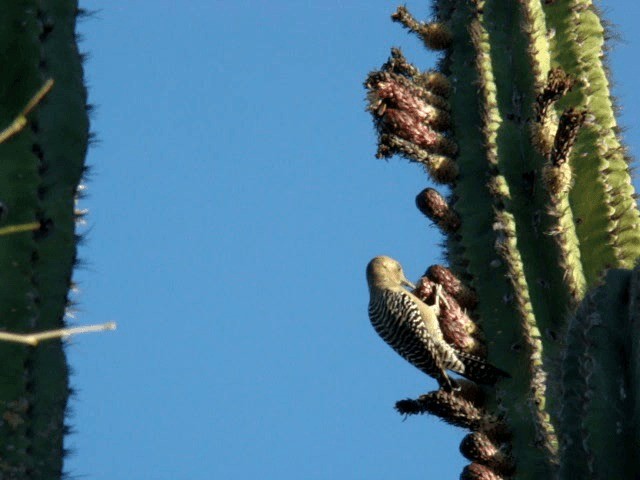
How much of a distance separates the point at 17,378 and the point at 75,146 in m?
0.66

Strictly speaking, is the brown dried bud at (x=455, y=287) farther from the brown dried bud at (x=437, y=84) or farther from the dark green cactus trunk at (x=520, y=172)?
the brown dried bud at (x=437, y=84)

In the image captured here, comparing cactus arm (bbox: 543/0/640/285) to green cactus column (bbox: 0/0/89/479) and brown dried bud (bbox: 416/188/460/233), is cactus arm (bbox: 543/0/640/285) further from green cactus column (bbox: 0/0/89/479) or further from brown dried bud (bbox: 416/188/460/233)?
green cactus column (bbox: 0/0/89/479)

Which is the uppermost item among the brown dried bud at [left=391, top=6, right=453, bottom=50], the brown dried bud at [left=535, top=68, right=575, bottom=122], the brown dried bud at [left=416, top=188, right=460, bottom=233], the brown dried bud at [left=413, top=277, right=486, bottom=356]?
the brown dried bud at [left=391, top=6, right=453, bottom=50]

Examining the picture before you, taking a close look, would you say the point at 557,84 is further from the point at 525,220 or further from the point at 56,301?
the point at 56,301

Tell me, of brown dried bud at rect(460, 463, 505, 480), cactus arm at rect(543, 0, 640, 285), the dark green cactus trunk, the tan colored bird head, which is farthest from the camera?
the tan colored bird head

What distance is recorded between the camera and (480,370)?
17.7 ft

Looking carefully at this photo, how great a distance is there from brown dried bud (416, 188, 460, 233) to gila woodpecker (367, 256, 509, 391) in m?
0.32

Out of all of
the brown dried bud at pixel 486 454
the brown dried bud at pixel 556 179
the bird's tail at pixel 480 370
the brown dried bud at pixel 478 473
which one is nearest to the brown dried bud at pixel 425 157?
the brown dried bud at pixel 556 179

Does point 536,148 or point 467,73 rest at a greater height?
point 467,73

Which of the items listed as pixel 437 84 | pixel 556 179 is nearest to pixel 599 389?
pixel 556 179

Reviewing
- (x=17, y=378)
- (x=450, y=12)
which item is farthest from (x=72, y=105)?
(x=450, y=12)

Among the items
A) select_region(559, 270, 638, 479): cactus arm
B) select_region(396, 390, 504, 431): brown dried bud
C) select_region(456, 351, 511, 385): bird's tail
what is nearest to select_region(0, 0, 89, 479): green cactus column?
select_region(559, 270, 638, 479): cactus arm

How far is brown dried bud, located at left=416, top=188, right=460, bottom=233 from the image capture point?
551 cm

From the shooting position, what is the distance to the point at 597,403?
3623mm
